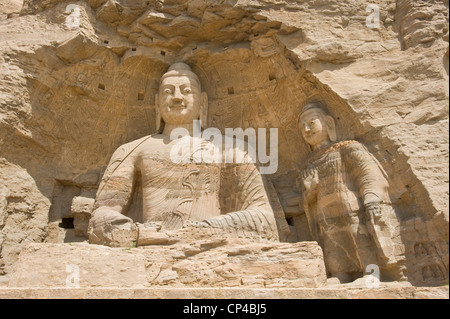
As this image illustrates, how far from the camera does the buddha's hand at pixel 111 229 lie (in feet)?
15.4

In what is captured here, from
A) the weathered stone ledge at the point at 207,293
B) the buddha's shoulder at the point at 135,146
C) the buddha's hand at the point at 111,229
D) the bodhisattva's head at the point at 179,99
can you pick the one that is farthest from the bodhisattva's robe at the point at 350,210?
the buddha's hand at the point at 111,229

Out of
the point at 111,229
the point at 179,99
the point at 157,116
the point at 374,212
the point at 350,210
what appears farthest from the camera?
the point at 157,116

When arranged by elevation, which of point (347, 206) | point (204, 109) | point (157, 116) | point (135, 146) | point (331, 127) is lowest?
point (347, 206)

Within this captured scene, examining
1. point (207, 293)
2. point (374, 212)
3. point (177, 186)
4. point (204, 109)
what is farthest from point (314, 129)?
point (207, 293)

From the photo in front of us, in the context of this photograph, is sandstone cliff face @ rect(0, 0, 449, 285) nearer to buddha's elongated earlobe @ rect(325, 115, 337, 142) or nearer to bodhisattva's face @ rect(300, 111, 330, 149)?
buddha's elongated earlobe @ rect(325, 115, 337, 142)

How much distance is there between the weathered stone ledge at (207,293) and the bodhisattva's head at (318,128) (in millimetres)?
2442

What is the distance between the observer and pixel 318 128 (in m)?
5.57

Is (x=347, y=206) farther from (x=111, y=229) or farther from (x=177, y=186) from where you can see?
(x=111, y=229)

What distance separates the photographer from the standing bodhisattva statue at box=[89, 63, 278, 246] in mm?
4969

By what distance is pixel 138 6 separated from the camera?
20.7 ft

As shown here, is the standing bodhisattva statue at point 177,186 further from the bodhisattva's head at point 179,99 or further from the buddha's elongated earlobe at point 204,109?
the buddha's elongated earlobe at point 204,109

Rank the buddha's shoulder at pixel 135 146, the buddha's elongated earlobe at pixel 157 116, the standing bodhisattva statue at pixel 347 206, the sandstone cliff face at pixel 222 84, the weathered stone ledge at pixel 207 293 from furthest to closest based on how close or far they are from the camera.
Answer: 1. the buddha's elongated earlobe at pixel 157 116
2. the buddha's shoulder at pixel 135 146
3. the sandstone cliff face at pixel 222 84
4. the standing bodhisattva statue at pixel 347 206
5. the weathered stone ledge at pixel 207 293

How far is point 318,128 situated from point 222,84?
1.83 meters
